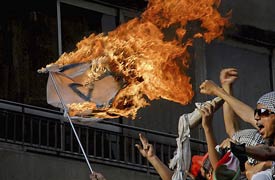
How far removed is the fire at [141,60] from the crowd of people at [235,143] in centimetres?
91

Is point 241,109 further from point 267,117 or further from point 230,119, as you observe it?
point 267,117

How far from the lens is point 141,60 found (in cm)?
1296

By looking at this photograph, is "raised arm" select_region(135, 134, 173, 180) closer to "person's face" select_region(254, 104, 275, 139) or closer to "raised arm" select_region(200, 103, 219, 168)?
"raised arm" select_region(200, 103, 219, 168)

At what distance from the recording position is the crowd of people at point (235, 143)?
8.56m

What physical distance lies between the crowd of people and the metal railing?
6.76 metres

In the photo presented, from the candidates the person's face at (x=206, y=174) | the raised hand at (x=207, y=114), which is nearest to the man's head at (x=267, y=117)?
the raised hand at (x=207, y=114)

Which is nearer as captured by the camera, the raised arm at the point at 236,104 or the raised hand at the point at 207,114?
the raised arm at the point at 236,104

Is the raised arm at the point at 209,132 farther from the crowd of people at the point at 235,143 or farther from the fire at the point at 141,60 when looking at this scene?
the fire at the point at 141,60

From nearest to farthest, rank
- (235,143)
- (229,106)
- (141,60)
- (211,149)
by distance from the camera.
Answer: (235,143)
(211,149)
(229,106)
(141,60)

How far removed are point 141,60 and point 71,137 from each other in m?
6.00

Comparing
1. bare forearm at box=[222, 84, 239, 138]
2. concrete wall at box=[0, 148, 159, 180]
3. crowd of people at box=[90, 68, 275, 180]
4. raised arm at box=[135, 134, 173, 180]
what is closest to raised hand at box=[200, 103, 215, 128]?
crowd of people at box=[90, 68, 275, 180]

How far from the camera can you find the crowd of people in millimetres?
8562

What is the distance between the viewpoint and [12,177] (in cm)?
1811

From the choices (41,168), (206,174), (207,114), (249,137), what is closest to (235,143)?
(249,137)
